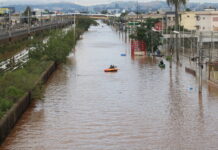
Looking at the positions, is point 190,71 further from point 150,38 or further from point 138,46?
point 138,46

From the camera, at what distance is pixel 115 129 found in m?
20.6

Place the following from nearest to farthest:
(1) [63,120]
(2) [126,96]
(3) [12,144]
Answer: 1. (3) [12,144]
2. (1) [63,120]
3. (2) [126,96]

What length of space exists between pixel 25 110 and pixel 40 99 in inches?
89.2

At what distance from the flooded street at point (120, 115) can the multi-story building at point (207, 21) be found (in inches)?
1066

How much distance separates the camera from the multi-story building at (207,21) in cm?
6266

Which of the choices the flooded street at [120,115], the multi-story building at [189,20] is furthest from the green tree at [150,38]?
the multi-story building at [189,20]

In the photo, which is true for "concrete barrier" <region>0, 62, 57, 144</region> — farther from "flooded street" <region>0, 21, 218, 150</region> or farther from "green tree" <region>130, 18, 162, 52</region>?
"green tree" <region>130, 18, 162, 52</region>

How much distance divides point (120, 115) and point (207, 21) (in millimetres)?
43024

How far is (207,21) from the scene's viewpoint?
64188 millimetres

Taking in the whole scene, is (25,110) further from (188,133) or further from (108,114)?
(188,133)

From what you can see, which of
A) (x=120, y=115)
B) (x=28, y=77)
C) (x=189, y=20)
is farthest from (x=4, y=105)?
(x=189, y=20)

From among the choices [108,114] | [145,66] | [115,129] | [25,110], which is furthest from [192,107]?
[145,66]

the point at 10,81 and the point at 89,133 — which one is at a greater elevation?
the point at 10,81

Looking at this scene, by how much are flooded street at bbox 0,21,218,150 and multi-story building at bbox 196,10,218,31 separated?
27.1m
